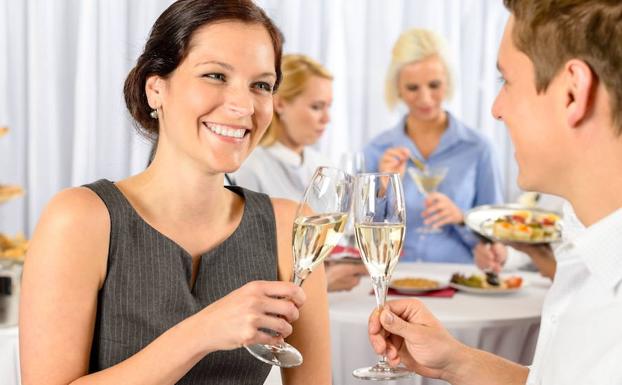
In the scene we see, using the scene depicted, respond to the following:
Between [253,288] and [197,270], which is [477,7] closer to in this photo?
[197,270]

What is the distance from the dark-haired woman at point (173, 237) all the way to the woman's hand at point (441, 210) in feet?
7.01

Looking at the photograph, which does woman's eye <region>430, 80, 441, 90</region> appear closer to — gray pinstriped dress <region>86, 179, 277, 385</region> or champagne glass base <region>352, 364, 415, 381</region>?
gray pinstriped dress <region>86, 179, 277, 385</region>

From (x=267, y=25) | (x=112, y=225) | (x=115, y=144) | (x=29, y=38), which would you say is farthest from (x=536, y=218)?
(x=29, y=38)

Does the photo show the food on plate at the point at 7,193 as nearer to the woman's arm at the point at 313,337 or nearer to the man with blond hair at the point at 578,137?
the woman's arm at the point at 313,337

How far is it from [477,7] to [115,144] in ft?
8.75

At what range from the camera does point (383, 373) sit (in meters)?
1.53

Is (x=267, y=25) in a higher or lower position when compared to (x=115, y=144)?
higher

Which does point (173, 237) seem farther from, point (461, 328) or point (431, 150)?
point (431, 150)

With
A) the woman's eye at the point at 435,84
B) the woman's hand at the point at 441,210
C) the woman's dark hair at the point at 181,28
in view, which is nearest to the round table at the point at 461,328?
the woman's dark hair at the point at 181,28

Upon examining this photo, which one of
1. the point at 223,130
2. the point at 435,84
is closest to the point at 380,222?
the point at 223,130

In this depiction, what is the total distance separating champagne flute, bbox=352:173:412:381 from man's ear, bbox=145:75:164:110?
515 mm

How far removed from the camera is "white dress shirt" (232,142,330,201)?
3.99 meters

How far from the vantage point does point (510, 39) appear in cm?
127

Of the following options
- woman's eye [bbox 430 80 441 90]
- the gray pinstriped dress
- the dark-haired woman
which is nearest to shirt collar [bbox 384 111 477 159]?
woman's eye [bbox 430 80 441 90]
